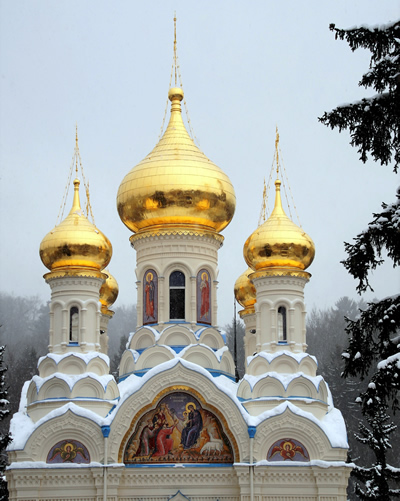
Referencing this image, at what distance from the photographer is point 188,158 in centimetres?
2067

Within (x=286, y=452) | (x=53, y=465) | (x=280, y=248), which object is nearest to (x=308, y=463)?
→ (x=286, y=452)

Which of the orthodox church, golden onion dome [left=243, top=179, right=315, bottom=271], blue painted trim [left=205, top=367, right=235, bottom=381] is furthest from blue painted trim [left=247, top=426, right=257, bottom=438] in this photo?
golden onion dome [left=243, top=179, right=315, bottom=271]

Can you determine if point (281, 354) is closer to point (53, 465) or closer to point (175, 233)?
point (175, 233)

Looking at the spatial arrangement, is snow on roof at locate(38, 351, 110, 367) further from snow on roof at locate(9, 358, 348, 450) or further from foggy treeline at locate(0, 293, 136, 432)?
foggy treeline at locate(0, 293, 136, 432)

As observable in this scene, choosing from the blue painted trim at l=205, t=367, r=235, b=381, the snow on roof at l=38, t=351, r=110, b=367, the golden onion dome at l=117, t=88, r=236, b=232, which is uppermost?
the golden onion dome at l=117, t=88, r=236, b=232

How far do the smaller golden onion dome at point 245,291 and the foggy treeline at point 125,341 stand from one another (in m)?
5.82

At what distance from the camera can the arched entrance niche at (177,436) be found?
58.3 feet

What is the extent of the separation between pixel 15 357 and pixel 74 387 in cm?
2689

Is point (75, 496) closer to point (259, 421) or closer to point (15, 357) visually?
point (259, 421)

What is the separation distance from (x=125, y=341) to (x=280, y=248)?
24511 mm

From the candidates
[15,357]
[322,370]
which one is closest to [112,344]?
[15,357]

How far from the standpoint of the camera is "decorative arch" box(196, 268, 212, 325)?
1995 centimetres

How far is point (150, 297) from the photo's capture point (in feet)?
65.9

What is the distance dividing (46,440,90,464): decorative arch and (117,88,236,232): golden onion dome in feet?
17.1
